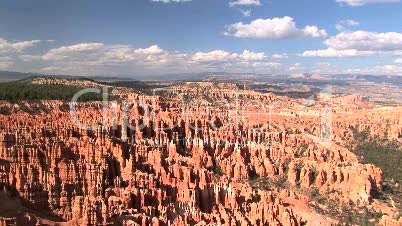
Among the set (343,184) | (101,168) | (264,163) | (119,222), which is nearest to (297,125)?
(264,163)

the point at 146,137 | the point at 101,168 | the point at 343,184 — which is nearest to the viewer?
the point at 101,168

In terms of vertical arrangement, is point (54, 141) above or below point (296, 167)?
above

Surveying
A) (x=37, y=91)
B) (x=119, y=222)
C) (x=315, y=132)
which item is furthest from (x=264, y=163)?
(x=37, y=91)

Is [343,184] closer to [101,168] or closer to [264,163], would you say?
[264,163]

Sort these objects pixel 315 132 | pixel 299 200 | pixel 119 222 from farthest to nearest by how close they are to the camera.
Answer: pixel 315 132 → pixel 299 200 → pixel 119 222

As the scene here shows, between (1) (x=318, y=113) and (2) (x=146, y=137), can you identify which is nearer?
(2) (x=146, y=137)

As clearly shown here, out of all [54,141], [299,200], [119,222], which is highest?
[54,141]

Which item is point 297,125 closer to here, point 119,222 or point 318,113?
point 318,113
